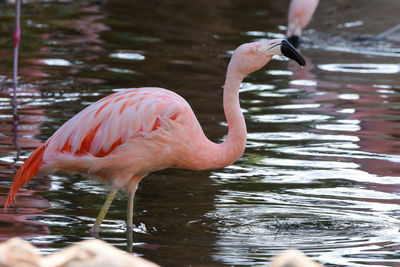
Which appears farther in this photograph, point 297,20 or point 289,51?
point 297,20

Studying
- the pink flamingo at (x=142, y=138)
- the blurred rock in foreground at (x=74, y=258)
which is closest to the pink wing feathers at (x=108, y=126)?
the pink flamingo at (x=142, y=138)

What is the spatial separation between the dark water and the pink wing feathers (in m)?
0.42

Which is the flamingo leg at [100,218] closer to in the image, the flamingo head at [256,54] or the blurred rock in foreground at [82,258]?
the flamingo head at [256,54]

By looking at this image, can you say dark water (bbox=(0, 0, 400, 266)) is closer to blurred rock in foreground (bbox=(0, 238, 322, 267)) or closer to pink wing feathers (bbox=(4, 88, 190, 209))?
pink wing feathers (bbox=(4, 88, 190, 209))

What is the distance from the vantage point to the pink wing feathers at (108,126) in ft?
15.4

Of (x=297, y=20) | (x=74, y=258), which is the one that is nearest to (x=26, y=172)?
(x=74, y=258)

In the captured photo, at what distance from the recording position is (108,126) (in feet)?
15.5

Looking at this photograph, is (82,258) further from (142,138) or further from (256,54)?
(256,54)

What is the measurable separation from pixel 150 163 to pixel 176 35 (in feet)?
23.6

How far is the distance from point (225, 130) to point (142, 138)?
2.54 meters

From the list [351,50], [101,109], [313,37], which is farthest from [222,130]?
[313,37]

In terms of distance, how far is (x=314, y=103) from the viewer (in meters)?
8.27

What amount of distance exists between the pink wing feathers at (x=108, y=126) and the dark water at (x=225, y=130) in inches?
16.6

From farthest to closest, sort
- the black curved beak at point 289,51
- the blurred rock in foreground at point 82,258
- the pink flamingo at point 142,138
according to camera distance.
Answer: the pink flamingo at point 142,138 → the black curved beak at point 289,51 → the blurred rock in foreground at point 82,258
